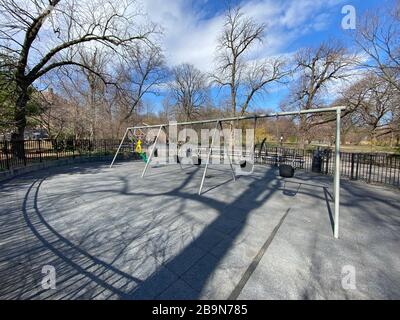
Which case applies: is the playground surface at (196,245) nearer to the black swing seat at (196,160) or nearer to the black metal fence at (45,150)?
the black metal fence at (45,150)

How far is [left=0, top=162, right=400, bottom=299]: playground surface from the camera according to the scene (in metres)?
2.26

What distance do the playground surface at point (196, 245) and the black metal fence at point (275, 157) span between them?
3.52 m

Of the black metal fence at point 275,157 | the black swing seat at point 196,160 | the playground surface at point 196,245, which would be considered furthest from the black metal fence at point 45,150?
the black swing seat at point 196,160

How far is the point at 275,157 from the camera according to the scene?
42.7 ft

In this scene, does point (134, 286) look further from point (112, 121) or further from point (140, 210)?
point (112, 121)

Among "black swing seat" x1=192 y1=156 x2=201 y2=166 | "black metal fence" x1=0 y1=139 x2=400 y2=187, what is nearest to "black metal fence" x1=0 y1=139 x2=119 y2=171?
"black metal fence" x1=0 y1=139 x2=400 y2=187

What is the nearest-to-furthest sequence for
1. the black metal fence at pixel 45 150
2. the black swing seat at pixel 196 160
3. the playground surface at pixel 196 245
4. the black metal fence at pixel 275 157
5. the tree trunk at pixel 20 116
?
the playground surface at pixel 196 245
the black metal fence at pixel 275 157
the black metal fence at pixel 45 150
the tree trunk at pixel 20 116
the black swing seat at pixel 196 160

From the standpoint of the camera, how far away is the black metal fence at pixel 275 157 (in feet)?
28.1

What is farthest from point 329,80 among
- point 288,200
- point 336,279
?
point 336,279

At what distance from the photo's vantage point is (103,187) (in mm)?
6836

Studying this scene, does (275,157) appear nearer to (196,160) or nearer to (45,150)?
(196,160)

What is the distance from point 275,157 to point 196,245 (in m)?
11.3
